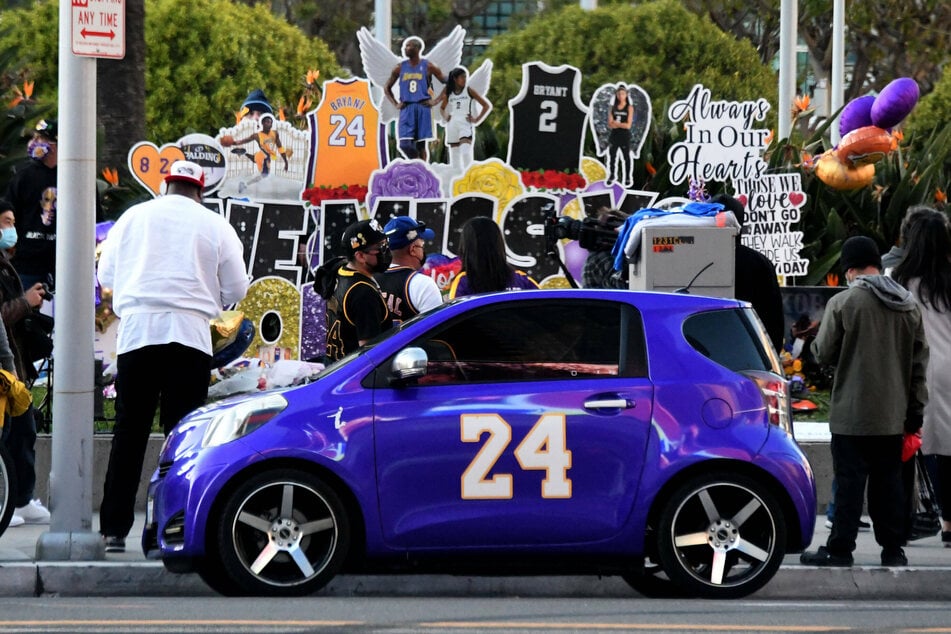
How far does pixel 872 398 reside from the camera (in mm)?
9023

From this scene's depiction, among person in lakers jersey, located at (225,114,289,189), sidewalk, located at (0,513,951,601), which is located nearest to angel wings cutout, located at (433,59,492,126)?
person in lakers jersey, located at (225,114,289,189)

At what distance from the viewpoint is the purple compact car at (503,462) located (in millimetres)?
8023

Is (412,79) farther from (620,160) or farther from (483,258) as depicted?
(483,258)

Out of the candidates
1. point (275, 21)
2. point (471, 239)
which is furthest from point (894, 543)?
point (275, 21)

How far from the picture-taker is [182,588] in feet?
28.3

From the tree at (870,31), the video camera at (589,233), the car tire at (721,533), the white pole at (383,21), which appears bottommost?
the car tire at (721,533)

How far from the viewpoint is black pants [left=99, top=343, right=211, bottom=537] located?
920 cm

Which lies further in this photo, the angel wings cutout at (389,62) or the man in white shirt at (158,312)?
the angel wings cutout at (389,62)

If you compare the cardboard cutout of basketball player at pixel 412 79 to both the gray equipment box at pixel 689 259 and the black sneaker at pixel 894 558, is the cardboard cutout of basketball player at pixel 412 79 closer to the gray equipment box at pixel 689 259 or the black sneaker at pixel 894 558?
the gray equipment box at pixel 689 259

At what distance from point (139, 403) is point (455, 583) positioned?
6.25ft

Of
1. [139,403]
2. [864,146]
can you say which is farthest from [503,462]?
[864,146]

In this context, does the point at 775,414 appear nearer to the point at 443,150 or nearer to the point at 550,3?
the point at 443,150

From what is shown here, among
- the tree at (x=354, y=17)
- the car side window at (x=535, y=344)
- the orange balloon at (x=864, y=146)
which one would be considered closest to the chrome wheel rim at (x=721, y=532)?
the car side window at (x=535, y=344)

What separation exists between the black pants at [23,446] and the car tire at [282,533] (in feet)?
8.82
